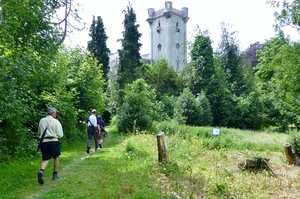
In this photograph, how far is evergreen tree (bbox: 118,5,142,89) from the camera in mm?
35750

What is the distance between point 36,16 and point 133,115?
1357cm

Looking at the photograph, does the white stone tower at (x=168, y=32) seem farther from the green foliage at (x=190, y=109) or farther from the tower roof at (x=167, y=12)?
the green foliage at (x=190, y=109)

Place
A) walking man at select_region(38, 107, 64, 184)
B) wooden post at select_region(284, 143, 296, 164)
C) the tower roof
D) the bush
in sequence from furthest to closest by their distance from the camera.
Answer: the tower roof
the bush
wooden post at select_region(284, 143, 296, 164)
walking man at select_region(38, 107, 64, 184)

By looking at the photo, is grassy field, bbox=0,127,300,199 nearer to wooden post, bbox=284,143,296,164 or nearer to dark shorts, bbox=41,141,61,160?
wooden post, bbox=284,143,296,164

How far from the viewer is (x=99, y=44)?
43062 millimetres

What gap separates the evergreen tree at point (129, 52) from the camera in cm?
3575

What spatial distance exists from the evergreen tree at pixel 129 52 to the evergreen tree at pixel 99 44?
644 centimetres

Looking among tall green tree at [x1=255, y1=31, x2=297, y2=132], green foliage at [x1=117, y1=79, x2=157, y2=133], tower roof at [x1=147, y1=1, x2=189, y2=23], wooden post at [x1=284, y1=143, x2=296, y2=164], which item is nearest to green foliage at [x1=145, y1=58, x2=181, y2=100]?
tall green tree at [x1=255, y1=31, x2=297, y2=132]

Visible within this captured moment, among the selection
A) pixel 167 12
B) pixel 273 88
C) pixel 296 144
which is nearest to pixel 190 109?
pixel 273 88

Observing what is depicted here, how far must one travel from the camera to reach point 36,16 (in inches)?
395

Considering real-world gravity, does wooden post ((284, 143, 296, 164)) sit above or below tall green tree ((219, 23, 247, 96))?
below

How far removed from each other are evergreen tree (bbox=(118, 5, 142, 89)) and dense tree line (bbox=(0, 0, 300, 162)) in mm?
120

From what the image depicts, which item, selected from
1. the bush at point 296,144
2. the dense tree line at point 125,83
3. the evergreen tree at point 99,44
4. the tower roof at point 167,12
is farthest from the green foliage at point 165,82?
the tower roof at point 167,12

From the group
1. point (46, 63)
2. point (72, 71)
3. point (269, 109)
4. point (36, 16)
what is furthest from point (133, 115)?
point (269, 109)
